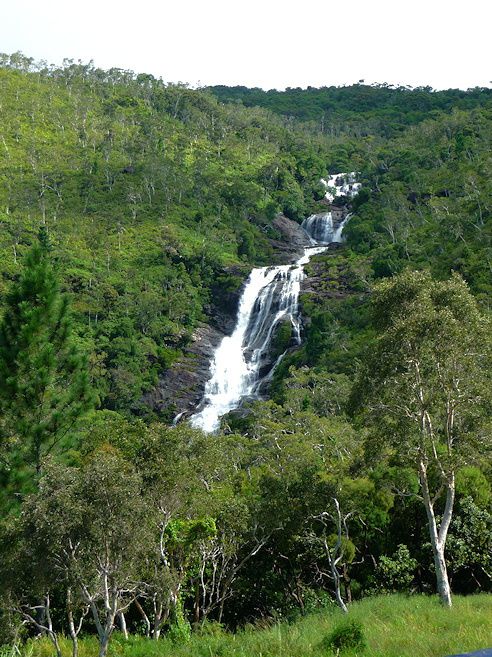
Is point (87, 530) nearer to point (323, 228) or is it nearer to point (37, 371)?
point (37, 371)

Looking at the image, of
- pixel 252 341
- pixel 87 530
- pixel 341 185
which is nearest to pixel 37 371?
pixel 87 530

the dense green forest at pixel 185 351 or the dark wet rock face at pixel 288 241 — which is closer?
the dense green forest at pixel 185 351

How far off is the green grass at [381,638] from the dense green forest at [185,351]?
1.48 feet

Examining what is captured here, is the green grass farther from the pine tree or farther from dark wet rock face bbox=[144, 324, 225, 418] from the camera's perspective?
dark wet rock face bbox=[144, 324, 225, 418]

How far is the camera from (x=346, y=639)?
9.35 metres

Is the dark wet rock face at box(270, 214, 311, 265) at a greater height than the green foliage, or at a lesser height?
greater

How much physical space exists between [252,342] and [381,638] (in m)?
57.6

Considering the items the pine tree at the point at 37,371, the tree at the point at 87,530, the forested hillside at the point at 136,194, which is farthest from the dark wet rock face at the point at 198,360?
the tree at the point at 87,530

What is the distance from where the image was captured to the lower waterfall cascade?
61531 millimetres

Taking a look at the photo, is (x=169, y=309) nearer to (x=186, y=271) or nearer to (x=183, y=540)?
(x=186, y=271)

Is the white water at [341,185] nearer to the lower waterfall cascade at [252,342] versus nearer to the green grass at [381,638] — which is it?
the lower waterfall cascade at [252,342]

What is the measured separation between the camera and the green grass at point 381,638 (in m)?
9.37

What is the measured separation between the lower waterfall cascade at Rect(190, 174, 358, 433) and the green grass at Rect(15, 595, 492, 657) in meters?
40.1

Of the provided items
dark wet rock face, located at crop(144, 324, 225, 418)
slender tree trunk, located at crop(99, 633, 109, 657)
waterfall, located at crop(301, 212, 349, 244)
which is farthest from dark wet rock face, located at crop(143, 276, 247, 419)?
slender tree trunk, located at crop(99, 633, 109, 657)
